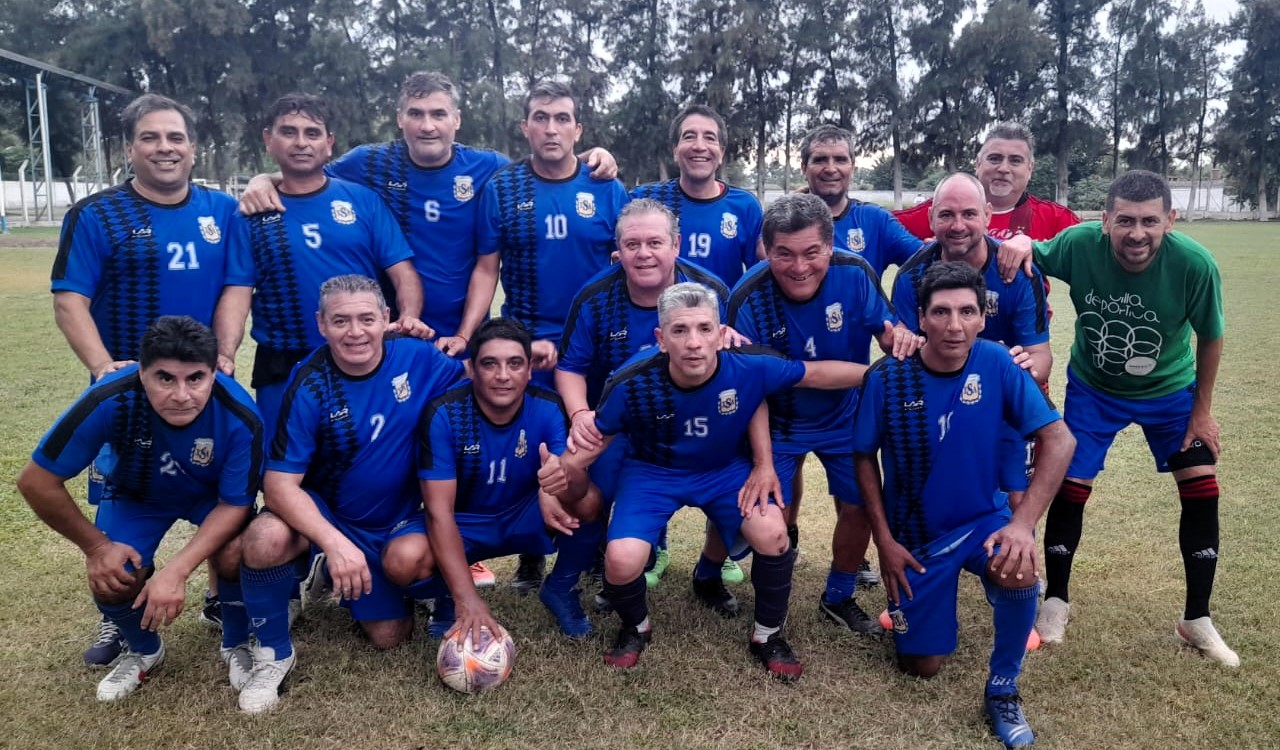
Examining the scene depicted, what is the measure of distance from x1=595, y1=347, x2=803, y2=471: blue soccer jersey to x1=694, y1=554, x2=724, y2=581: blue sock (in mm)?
557

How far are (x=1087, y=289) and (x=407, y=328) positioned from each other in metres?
2.93

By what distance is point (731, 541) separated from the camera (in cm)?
379

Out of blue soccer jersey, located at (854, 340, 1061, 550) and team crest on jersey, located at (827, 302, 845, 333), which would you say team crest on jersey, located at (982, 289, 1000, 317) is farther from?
team crest on jersey, located at (827, 302, 845, 333)

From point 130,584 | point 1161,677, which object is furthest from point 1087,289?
point 130,584

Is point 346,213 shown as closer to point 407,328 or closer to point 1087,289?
point 407,328

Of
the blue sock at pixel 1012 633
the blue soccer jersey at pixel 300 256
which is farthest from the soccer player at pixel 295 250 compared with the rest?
the blue sock at pixel 1012 633

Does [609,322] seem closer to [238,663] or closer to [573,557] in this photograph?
[573,557]

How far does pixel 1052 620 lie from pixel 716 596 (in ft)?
4.62

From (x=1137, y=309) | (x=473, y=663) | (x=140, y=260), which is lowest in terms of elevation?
(x=473, y=663)

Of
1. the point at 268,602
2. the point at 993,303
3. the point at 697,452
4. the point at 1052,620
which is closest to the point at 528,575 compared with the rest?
the point at 697,452

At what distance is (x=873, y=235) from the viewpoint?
14.3 ft

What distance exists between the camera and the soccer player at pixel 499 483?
3520 mm

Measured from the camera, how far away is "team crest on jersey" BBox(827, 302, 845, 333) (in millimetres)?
3762

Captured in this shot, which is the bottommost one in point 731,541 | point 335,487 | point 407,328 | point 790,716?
point 790,716
